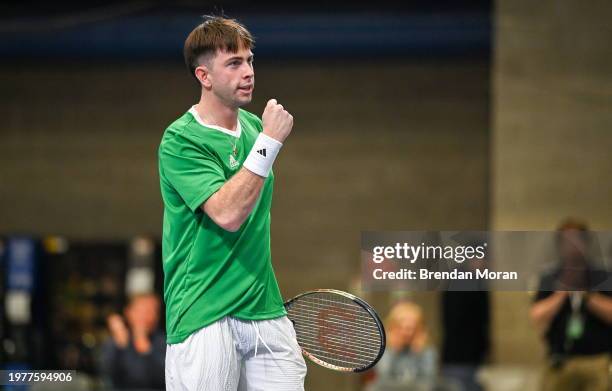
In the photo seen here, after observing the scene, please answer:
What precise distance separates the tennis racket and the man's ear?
25.9 inches

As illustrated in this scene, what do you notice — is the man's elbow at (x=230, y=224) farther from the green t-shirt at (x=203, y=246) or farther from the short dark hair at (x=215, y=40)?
the short dark hair at (x=215, y=40)

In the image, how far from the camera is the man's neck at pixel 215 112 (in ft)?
8.42

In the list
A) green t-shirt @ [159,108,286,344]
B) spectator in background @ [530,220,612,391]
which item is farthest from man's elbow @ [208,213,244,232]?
spectator in background @ [530,220,612,391]

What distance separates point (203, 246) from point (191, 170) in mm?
184

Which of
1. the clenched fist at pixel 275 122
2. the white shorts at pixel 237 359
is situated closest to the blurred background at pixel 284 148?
the white shorts at pixel 237 359

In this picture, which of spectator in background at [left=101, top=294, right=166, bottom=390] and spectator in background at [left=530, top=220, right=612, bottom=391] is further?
spectator in background at [left=101, top=294, right=166, bottom=390]

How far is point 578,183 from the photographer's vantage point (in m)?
5.55

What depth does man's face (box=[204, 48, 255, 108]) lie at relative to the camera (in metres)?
2.56

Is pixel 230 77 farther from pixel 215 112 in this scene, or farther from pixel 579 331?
pixel 579 331

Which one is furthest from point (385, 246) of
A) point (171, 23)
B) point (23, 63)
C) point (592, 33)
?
point (23, 63)

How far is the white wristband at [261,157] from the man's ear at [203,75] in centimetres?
28

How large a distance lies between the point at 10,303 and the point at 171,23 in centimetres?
199

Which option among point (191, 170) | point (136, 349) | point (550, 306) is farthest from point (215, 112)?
point (136, 349)

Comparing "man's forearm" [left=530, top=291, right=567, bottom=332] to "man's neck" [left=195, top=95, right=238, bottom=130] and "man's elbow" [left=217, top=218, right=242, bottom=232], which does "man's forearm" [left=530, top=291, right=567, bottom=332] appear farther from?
"man's elbow" [left=217, top=218, right=242, bottom=232]
